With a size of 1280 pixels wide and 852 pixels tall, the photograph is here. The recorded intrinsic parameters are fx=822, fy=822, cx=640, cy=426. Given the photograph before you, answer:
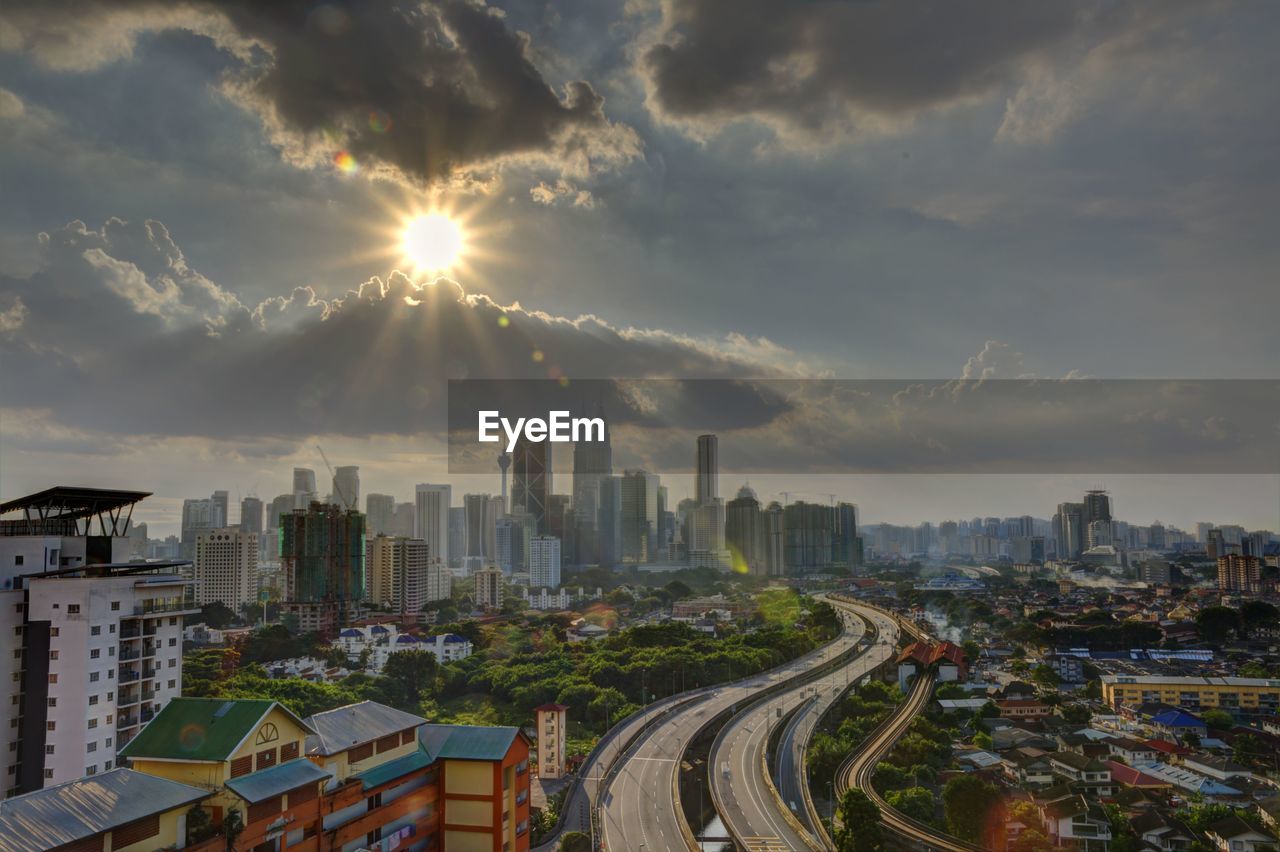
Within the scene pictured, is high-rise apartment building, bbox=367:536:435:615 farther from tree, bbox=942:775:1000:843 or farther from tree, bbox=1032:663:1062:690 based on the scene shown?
tree, bbox=942:775:1000:843

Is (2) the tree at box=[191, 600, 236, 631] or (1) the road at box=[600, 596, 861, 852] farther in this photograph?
(2) the tree at box=[191, 600, 236, 631]

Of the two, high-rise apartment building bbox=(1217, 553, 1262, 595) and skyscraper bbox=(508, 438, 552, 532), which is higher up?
skyscraper bbox=(508, 438, 552, 532)

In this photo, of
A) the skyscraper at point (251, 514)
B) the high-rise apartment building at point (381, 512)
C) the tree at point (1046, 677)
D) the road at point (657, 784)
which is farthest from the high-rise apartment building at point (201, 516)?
the tree at point (1046, 677)

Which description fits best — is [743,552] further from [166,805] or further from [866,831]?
[166,805]

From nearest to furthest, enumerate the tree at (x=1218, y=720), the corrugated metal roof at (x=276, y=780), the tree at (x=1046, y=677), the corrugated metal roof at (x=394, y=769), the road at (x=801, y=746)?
the corrugated metal roof at (x=276, y=780)
the corrugated metal roof at (x=394, y=769)
the road at (x=801, y=746)
the tree at (x=1218, y=720)
the tree at (x=1046, y=677)

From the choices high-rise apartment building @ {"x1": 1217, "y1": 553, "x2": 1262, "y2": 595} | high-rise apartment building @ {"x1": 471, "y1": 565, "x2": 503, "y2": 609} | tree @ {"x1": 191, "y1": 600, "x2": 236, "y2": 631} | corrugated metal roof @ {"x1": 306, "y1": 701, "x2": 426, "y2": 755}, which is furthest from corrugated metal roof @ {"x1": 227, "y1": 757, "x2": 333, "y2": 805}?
high-rise apartment building @ {"x1": 1217, "y1": 553, "x2": 1262, "y2": 595}

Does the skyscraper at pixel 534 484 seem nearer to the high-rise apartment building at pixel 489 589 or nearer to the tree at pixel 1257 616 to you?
the high-rise apartment building at pixel 489 589

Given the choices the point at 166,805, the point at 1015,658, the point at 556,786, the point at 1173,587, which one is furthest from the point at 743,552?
the point at 166,805
